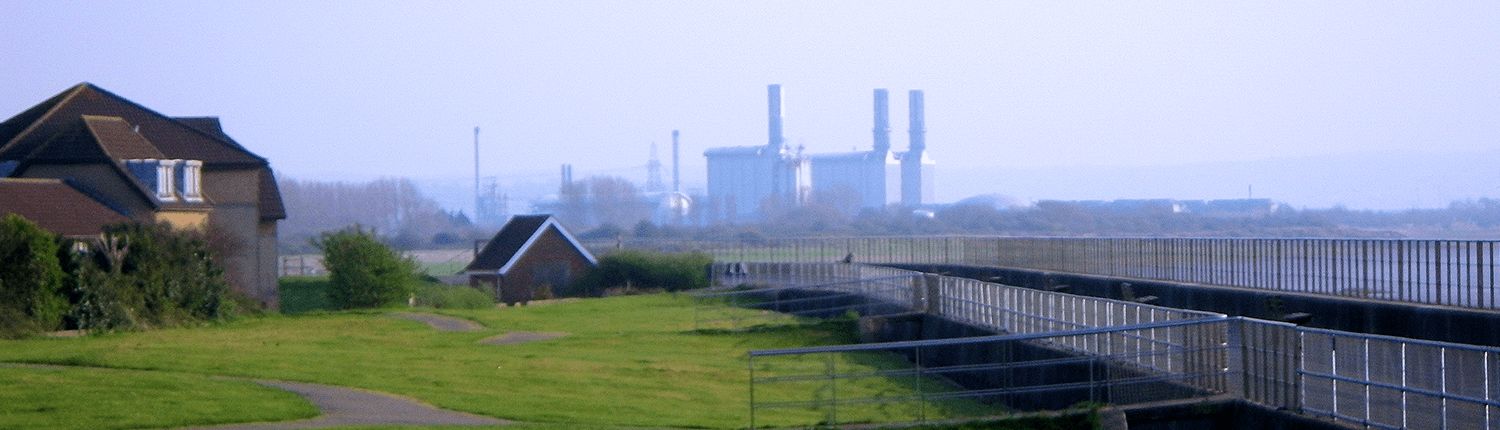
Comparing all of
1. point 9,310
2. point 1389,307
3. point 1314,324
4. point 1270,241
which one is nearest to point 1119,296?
point 1270,241

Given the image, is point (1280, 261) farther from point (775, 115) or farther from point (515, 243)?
point (775, 115)

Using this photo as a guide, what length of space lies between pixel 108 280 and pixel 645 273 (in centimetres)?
2917

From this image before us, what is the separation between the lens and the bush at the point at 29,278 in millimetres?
31031

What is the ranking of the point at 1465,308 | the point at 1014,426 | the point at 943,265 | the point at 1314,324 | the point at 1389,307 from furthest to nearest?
the point at 943,265 → the point at 1314,324 → the point at 1389,307 → the point at 1465,308 → the point at 1014,426

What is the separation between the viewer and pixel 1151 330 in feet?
60.0

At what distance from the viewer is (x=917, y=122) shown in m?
157

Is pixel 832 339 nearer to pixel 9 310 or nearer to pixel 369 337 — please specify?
pixel 369 337

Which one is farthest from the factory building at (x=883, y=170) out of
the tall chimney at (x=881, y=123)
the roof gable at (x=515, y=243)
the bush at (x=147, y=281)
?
the bush at (x=147, y=281)

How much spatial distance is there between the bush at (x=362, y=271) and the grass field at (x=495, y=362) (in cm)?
786

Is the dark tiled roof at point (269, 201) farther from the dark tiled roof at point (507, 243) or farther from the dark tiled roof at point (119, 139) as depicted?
the dark tiled roof at point (507, 243)

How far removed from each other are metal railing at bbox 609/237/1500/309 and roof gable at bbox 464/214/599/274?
15.1m

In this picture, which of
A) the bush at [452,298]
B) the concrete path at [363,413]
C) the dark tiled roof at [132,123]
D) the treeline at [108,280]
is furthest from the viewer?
the bush at [452,298]

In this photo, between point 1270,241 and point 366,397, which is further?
point 1270,241

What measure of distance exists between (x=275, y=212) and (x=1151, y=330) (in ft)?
144
